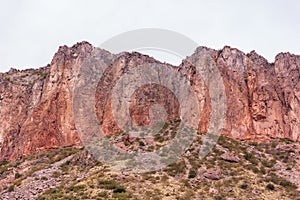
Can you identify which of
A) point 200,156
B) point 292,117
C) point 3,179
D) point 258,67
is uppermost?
point 258,67

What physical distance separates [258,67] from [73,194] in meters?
34.1

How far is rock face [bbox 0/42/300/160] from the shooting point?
55406 millimetres

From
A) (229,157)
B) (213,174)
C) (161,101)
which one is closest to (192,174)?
(213,174)

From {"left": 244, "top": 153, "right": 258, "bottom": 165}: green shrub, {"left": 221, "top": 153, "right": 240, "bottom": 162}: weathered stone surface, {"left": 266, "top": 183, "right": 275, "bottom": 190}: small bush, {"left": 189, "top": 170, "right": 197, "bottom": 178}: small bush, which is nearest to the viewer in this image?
{"left": 266, "top": 183, "right": 275, "bottom": 190}: small bush

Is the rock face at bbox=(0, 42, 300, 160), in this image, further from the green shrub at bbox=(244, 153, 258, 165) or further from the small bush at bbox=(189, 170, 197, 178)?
the small bush at bbox=(189, 170, 197, 178)

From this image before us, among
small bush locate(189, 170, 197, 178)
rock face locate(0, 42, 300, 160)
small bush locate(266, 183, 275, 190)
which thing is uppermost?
rock face locate(0, 42, 300, 160)

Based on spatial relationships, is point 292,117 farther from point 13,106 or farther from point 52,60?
point 13,106

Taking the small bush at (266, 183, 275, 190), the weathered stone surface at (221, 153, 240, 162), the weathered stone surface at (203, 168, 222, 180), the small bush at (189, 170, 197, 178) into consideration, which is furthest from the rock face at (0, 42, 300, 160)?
the small bush at (266, 183, 275, 190)

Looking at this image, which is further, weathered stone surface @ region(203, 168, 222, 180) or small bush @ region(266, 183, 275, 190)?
weathered stone surface @ region(203, 168, 222, 180)

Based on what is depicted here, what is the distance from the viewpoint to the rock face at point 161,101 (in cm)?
5541

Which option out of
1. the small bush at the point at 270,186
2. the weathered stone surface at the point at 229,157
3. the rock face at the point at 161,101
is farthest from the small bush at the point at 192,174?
the rock face at the point at 161,101

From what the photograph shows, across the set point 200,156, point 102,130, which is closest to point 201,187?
point 200,156

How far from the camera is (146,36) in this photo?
163 feet

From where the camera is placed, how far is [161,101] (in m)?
60.7
